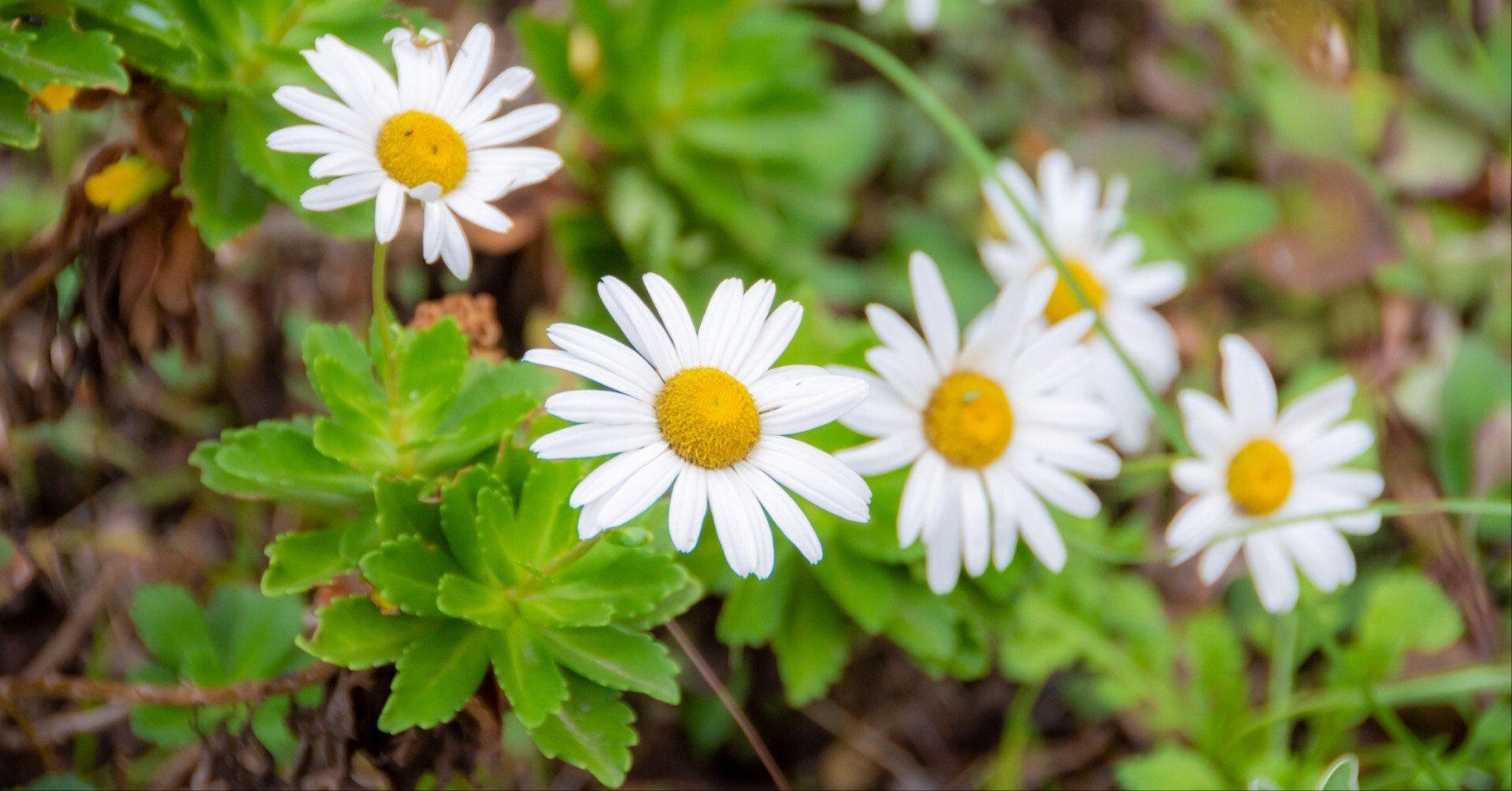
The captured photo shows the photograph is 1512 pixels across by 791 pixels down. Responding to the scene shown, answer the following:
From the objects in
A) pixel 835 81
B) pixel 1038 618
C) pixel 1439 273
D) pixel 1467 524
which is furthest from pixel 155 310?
pixel 1439 273

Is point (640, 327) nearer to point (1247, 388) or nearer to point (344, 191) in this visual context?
point (344, 191)

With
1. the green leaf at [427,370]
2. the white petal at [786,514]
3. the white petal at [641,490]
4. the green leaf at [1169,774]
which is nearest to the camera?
the white petal at [641,490]

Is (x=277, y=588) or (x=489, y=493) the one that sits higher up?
(x=489, y=493)

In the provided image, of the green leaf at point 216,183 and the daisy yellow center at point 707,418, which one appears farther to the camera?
the green leaf at point 216,183

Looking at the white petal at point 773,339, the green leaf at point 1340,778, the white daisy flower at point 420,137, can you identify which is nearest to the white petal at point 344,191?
the white daisy flower at point 420,137

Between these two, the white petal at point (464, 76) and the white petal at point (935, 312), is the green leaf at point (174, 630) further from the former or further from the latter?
the white petal at point (935, 312)

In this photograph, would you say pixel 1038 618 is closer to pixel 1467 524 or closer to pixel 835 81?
pixel 1467 524

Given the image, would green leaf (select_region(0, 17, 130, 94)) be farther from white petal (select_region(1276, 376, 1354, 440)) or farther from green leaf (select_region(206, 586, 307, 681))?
white petal (select_region(1276, 376, 1354, 440))
